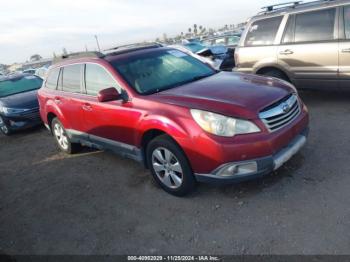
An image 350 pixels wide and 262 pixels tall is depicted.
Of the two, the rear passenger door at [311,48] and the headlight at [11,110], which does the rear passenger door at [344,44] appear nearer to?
the rear passenger door at [311,48]

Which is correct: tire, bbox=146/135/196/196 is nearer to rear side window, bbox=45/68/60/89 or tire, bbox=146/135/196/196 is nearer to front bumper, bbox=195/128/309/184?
front bumper, bbox=195/128/309/184

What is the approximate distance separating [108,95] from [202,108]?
125cm

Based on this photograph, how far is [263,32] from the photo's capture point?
262 inches

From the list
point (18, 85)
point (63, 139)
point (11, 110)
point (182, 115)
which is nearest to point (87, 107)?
point (63, 139)

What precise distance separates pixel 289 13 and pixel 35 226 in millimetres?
5563

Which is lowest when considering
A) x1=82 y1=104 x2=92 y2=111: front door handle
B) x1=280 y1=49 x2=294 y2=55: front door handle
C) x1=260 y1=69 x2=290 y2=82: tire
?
x1=260 y1=69 x2=290 y2=82: tire

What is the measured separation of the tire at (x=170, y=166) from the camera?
3.67 meters

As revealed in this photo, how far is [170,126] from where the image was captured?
11.8ft

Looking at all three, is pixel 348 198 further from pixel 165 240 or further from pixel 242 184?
pixel 165 240

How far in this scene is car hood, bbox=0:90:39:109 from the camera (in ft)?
28.2

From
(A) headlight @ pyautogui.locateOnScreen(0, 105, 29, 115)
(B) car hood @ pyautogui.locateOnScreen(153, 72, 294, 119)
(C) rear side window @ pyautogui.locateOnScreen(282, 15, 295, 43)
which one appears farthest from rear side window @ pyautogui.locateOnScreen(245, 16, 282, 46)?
(A) headlight @ pyautogui.locateOnScreen(0, 105, 29, 115)

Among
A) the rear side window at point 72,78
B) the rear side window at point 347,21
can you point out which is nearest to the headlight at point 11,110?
the rear side window at point 72,78

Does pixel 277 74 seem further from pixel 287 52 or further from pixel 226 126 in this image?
pixel 226 126

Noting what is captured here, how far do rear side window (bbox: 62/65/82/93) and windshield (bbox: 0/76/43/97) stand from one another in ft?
15.1
